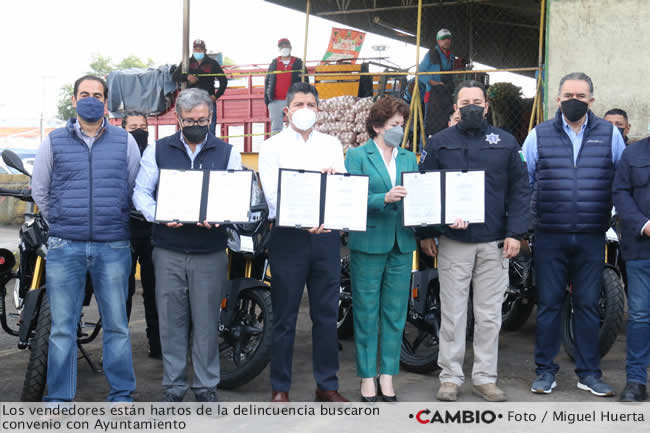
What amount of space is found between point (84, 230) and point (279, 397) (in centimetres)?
149

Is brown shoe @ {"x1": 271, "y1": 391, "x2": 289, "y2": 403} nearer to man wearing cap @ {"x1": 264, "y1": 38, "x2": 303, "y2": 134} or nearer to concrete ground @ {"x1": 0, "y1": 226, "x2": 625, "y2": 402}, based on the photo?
concrete ground @ {"x1": 0, "y1": 226, "x2": 625, "y2": 402}

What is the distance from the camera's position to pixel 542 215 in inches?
194

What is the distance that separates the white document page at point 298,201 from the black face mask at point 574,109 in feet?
5.88

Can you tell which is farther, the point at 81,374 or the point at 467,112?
the point at 81,374

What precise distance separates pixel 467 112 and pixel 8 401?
3.34 metres

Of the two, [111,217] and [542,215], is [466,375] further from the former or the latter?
[111,217]

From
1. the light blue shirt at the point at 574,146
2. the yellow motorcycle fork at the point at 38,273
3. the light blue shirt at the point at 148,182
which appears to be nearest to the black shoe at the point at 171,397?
the light blue shirt at the point at 148,182

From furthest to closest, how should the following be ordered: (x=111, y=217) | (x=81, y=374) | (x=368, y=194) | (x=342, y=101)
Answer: (x=342, y=101), (x=81, y=374), (x=368, y=194), (x=111, y=217)

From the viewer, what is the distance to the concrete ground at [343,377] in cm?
479

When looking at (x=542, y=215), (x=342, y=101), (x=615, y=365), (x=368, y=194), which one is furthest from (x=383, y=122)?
(x=342, y=101)

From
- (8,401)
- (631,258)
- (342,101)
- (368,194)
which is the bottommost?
(8,401)

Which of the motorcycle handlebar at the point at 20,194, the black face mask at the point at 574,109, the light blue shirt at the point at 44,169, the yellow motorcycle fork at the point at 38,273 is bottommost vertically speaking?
the yellow motorcycle fork at the point at 38,273

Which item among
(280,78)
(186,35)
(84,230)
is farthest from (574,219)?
(186,35)

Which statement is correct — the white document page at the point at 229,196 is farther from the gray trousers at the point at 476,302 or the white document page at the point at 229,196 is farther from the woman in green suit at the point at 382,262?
the gray trousers at the point at 476,302
